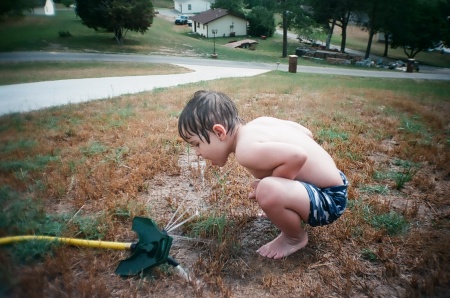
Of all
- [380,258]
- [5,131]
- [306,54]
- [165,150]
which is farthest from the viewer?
[306,54]

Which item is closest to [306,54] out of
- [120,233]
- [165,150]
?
[165,150]

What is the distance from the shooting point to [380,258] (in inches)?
52.1

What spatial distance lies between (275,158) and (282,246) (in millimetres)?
447

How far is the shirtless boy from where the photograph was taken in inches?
48.3

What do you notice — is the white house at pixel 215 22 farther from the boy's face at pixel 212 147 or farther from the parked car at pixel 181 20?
the boy's face at pixel 212 147

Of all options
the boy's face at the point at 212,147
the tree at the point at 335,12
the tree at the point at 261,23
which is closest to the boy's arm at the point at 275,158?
the boy's face at the point at 212,147

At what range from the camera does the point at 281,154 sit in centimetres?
122

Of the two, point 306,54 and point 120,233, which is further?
point 306,54

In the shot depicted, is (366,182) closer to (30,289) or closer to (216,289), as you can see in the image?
(216,289)

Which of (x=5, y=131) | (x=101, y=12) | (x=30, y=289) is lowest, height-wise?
(x=30, y=289)

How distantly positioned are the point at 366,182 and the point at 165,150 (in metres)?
1.63

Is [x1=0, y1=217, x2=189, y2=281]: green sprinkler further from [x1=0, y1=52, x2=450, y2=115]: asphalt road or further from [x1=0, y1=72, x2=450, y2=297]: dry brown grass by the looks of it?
[x1=0, y1=52, x2=450, y2=115]: asphalt road

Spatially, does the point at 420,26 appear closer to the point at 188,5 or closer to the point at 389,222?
the point at 389,222

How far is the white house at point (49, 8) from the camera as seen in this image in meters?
0.85
